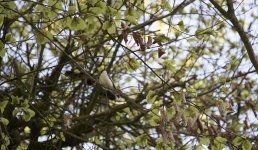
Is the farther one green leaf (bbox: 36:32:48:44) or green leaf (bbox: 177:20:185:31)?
green leaf (bbox: 177:20:185:31)

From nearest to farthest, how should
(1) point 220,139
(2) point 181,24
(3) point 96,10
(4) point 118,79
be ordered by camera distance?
(3) point 96,10, (1) point 220,139, (2) point 181,24, (4) point 118,79

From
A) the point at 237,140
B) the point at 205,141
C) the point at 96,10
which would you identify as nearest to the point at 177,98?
the point at 205,141

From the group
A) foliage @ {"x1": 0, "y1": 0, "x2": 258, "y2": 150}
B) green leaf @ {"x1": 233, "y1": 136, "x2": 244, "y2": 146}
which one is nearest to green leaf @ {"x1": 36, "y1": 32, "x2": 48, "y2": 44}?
foliage @ {"x1": 0, "y1": 0, "x2": 258, "y2": 150}

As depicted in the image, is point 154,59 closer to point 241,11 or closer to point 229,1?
point 241,11

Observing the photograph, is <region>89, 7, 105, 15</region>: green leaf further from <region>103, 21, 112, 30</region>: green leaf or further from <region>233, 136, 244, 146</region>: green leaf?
<region>233, 136, 244, 146</region>: green leaf

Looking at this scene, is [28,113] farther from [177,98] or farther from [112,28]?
[177,98]

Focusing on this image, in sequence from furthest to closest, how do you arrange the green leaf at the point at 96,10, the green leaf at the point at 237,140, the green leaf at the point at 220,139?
the green leaf at the point at 237,140 < the green leaf at the point at 220,139 < the green leaf at the point at 96,10

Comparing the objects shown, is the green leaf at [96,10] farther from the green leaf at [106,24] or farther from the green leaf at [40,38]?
the green leaf at [40,38]

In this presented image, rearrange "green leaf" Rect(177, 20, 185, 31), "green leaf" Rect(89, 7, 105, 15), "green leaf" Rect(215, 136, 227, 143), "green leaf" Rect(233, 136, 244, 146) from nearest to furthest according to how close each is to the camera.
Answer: "green leaf" Rect(89, 7, 105, 15) → "green leaf" Rect(215, 136, 227, 143) → "green leaf" Rect(233, 136, 244, 146) → "green leaf" Rect(177, 20, 185, 31)

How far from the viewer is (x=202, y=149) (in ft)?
11.8

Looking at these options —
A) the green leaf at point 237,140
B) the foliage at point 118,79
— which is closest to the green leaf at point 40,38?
the foliage at point 118,79

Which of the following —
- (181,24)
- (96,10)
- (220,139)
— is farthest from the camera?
(181,24)

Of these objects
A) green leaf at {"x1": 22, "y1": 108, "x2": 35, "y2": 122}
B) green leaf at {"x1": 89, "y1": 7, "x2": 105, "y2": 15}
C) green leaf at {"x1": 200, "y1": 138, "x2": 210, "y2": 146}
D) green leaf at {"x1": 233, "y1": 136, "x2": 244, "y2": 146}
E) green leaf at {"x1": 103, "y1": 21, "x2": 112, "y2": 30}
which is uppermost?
green leaf at {"x1": 89, "y1": 7, "x2": 105, "y2": 15}

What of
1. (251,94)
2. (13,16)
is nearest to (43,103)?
(13,16)
